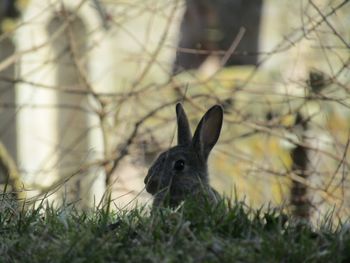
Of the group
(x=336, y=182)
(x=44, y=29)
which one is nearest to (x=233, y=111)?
(x=336, y=182)

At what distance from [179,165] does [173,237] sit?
2.90m

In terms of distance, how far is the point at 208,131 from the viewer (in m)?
7.28

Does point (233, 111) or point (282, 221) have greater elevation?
point (233, 111)

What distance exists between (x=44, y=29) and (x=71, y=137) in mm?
2948

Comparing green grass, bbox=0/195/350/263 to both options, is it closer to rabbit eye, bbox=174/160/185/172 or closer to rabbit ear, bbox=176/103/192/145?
rabbit eye, bbox=174/160/185/172

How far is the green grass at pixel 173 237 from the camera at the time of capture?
4.03 meters

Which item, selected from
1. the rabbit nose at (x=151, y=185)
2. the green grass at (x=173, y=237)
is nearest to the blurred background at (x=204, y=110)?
the rabbit nose at (x=151, y=185)

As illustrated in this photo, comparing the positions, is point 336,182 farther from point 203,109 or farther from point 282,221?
point 282,221

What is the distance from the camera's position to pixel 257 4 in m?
19.7

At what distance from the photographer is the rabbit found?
6.84 m

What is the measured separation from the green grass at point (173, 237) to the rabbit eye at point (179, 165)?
218 centimetres

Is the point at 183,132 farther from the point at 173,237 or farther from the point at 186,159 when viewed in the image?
the point at 173,237

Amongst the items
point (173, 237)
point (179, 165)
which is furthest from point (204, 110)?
point (173, 237)

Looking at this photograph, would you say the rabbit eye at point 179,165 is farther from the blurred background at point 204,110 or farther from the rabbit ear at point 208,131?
the blurred background at point 204,110
